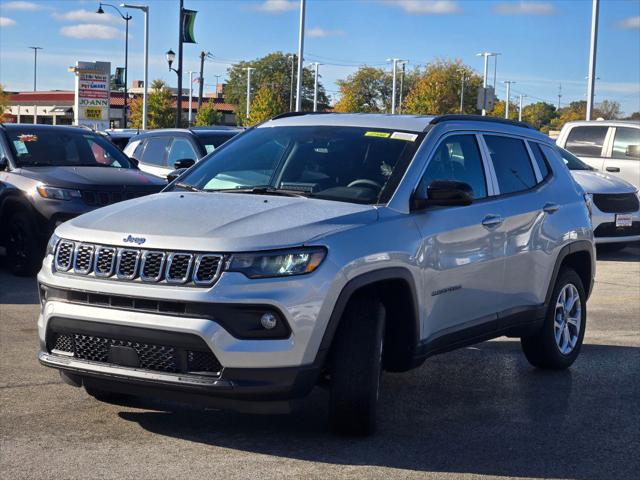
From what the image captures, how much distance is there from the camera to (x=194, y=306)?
15.9ft

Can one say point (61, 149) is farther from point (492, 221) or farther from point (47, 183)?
point (492, 221)

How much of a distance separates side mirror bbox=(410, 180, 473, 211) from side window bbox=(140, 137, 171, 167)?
9.79m

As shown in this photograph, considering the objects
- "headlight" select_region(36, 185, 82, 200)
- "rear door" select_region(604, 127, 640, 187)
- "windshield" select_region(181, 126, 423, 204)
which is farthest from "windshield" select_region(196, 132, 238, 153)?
"windshield" select_region(181, 126, 423, 204)

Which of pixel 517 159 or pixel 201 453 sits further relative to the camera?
pixel 517 159

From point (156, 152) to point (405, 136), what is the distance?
31.9 feet

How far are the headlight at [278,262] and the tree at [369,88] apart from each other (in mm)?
99294

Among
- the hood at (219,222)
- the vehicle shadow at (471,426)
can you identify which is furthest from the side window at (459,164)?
the vehicle shadow at (471,426)

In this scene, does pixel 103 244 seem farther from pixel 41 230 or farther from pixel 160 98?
pixel 160 98

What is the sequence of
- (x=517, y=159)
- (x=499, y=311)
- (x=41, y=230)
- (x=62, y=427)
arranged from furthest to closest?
(x=41, y=230), (x=517, y=159), (x=499, y=311), (x=62, y=427)

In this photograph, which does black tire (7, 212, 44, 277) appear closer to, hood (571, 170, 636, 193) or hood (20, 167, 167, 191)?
hood (20, 167, 167, 191)

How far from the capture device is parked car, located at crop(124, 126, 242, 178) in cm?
1482

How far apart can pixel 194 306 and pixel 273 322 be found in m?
0.38

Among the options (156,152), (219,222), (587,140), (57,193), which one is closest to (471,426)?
(219,222)

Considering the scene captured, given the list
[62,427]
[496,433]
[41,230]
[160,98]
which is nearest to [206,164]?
[62,427]
